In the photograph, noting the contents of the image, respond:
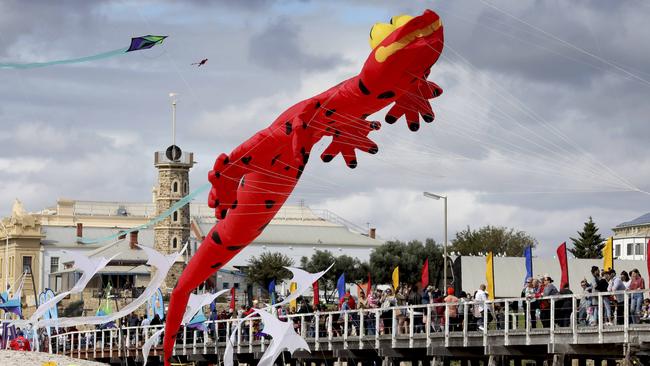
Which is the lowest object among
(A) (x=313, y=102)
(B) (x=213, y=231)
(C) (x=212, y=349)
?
(C) (x=212, y=349)

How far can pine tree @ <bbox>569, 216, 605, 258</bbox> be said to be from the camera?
12275 centimetres

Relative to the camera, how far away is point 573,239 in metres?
128

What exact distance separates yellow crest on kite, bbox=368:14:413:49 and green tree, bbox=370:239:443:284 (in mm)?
85346

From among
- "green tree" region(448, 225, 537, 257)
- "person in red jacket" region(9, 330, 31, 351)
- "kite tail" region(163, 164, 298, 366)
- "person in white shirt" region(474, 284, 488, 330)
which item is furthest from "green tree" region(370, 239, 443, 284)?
"kite tail" region(163, 164, 298, 366)

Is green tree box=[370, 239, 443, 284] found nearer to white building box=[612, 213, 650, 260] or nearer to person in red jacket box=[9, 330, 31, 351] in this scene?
white building box=[612, 213, 650, 260]

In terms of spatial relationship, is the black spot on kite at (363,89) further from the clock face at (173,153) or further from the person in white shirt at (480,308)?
the clock face at (173,153)

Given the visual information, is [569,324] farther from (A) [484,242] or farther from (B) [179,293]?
(A) [484,242]

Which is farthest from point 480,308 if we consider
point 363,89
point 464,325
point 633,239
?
point 633,239

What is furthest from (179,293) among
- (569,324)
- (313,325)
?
(313,325)

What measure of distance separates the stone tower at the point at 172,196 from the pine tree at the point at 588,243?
1365 inches

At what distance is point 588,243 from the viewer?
12419 cm

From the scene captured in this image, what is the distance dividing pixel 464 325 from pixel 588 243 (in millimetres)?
96052

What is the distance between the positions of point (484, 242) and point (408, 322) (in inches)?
3405

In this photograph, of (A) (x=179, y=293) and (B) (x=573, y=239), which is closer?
(A) (x=179, y=293)
